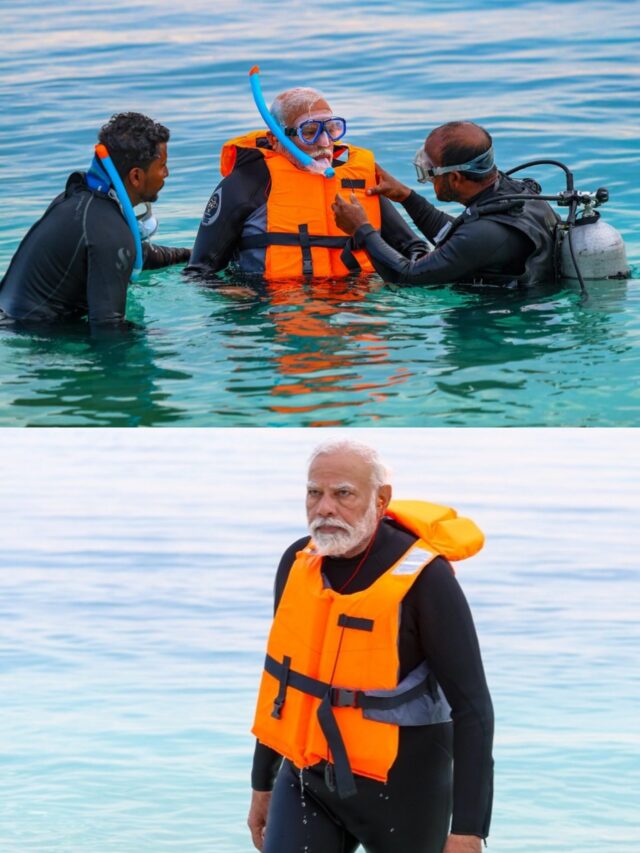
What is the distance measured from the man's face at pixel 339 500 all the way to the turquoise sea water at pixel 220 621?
1902mm

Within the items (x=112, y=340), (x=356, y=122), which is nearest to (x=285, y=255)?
(x=112, y=340)

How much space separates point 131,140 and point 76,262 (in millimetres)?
480

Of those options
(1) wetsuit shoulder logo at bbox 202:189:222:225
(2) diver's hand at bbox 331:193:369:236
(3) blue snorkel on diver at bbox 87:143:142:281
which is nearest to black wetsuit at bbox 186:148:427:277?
(1) wetsuit shoulder logo at bbox 202:189:222:225

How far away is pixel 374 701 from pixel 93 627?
3903 millimetres

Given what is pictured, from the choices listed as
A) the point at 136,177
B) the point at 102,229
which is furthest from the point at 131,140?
the point at 102,229

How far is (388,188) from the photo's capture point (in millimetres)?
6629

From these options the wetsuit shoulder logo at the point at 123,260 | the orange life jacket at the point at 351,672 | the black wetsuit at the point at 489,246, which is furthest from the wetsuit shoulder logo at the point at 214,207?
the orange life jacket at the point at 351,672

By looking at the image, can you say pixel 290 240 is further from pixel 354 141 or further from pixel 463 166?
pixel 354 141

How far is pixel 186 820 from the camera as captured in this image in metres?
5.14

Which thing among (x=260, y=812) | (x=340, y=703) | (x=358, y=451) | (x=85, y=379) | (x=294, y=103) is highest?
(x=294, y=103)

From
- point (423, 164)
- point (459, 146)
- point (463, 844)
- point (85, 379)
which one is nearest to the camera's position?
point (463, 844)

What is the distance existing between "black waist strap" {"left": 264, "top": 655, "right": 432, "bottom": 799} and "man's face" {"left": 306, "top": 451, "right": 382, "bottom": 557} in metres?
0.31

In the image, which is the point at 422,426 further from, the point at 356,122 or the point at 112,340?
the point at 356,122

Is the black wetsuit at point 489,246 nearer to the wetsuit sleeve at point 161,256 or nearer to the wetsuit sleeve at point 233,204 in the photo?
the wetsuit sleeve at point 233,204
